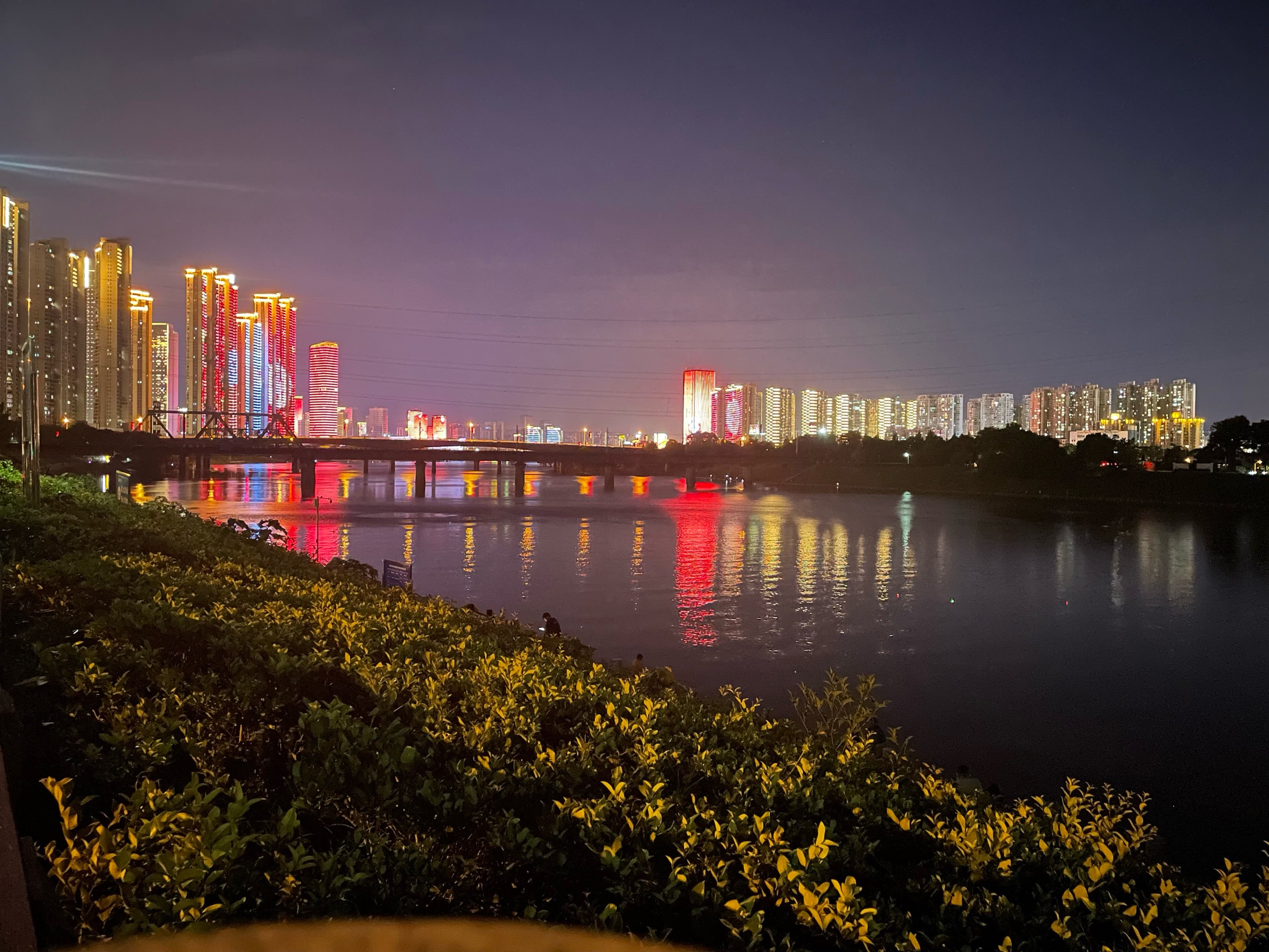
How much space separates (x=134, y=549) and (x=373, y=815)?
8319 mm

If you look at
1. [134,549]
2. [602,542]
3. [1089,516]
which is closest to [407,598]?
[134,549]

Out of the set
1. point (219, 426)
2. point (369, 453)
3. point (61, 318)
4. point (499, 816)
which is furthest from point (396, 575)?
point (61, 318)

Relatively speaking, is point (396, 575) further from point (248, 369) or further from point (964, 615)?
point (248, 369)

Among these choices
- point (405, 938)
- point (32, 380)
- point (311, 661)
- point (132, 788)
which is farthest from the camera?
point (32, 380)

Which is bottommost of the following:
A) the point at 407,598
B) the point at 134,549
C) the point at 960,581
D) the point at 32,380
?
the point at 960,581

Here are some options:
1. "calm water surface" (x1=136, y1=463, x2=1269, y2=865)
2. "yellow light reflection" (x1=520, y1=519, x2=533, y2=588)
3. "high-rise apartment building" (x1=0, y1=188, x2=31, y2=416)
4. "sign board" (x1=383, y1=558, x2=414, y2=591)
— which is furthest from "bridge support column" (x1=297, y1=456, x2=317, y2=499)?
"sign board" (x1=383, y1=558, x2=414, y2=591)

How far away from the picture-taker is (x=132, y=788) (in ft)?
12.3

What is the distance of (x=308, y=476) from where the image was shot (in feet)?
240

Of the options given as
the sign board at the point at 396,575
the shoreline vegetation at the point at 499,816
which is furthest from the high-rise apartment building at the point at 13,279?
the shoreline vegetation at the point at 499,816

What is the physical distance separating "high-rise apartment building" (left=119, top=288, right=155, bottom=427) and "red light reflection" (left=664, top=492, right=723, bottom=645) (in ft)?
373

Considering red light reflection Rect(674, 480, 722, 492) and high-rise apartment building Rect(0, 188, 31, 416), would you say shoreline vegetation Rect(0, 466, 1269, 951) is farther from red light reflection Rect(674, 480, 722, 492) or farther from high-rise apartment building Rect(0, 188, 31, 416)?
high-rise apartment building Rect(0, 188, 31, 416)

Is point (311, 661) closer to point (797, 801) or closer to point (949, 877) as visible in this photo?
point (797, 801)

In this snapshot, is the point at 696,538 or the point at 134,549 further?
the point at 696,538

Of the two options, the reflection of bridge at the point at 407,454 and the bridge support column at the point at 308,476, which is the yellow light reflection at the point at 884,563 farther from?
the bridge support column at the point at 308,476
